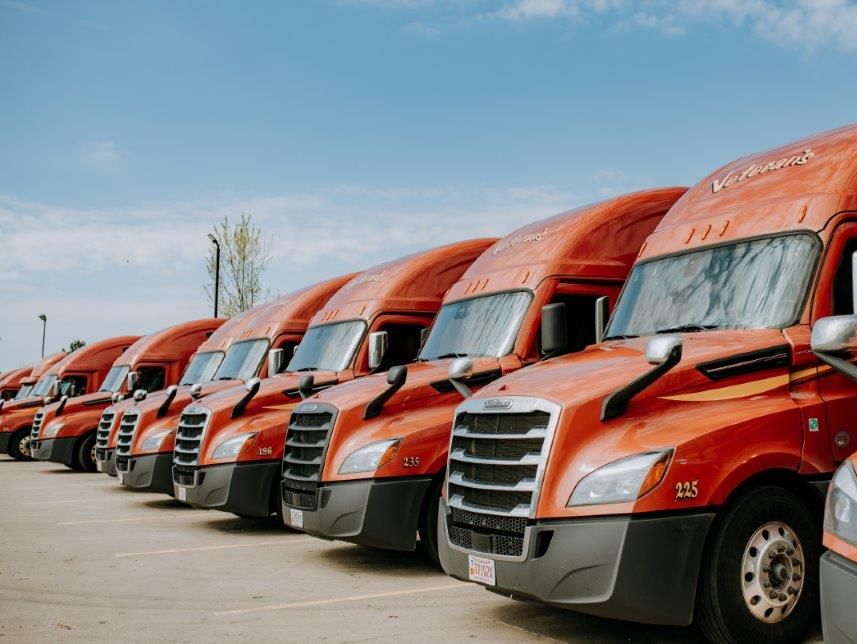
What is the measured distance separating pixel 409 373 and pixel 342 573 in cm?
193

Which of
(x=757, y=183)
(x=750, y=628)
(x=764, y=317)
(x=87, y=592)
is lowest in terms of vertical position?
(x=87, y=592)

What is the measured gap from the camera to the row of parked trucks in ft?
18.4

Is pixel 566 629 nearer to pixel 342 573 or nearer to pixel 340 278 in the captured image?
pixel 342 573

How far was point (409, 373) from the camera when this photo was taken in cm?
961

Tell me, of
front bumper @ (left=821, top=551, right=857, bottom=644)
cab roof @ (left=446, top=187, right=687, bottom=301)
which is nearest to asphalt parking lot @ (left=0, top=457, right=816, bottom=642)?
front bumper @ (left=821, top=551, right=857, bottom=644)

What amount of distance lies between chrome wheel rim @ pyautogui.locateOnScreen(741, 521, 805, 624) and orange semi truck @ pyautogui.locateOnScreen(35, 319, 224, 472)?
1678 cm

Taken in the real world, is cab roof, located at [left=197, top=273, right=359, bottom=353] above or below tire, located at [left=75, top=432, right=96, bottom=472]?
above

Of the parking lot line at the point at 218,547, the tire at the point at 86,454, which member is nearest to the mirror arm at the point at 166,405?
the parking lot line at the point at 218,547

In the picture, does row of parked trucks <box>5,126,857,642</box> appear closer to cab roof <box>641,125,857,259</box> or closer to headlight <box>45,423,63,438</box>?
cab roof <box>641,125,857,259</box>

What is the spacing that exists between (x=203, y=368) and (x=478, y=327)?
8.88 meters

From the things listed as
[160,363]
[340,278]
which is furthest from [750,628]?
[160,363]

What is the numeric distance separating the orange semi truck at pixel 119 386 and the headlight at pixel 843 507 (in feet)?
59.0

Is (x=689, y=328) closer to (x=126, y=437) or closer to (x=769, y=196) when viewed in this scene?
(x=769, y=196)

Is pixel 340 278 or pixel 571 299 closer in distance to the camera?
pixel 571 299
